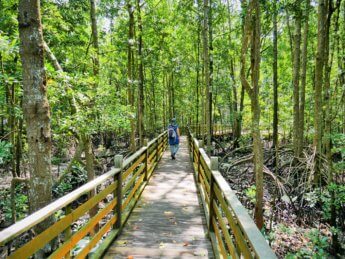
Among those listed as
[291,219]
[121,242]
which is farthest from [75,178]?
[121,242]

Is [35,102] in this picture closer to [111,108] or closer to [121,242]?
[121,242]

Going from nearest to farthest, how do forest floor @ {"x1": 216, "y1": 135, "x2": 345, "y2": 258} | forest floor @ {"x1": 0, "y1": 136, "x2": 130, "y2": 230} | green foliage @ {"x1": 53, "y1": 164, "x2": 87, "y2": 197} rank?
forest floor @ {"x1": 216, "y1": 135, "x2": 345, "y2": 258}
forest floor @ {"x1": 0, "y1": 136, "x2": 130, "y2": 230}
green foliage @ {"x1": 53, "y1": 164, "x2": 87, "y2": 197}

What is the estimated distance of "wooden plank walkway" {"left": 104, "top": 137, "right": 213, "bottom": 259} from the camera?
4227mm

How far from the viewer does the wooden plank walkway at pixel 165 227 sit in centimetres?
423

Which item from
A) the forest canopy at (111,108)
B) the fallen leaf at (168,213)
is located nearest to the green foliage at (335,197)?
the forest canopy at (111,108)

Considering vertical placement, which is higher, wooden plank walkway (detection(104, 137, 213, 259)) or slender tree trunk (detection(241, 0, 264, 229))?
slender tree trunk (detection(241, 0, 264, 229))

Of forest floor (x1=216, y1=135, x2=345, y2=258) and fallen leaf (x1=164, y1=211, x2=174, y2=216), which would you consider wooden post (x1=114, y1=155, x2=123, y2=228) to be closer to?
fallen leaf (x1=164, y1=211, x2=174, y2=216)

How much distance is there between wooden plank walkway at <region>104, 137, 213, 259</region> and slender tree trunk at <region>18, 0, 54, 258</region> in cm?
135

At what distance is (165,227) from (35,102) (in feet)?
10.3

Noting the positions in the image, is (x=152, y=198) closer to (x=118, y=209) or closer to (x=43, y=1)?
(x=118, y=209)

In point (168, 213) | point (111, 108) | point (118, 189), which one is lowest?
point (168, 213)

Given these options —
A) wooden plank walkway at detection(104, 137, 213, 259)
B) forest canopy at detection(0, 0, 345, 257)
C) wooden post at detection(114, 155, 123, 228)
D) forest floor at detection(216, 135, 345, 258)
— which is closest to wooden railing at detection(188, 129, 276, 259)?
wooden plank walkway at detection(104, 137, 213, 259)

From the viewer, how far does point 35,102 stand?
3.39 meters

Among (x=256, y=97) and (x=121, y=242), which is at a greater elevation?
(x=256, y=97)
